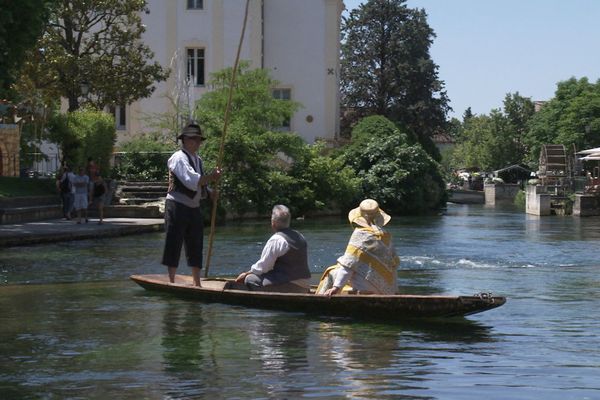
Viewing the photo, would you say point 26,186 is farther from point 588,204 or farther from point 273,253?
point 588,204

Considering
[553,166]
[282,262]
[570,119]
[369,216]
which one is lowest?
[282,262]

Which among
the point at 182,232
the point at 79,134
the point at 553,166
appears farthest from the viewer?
the point at 553,166

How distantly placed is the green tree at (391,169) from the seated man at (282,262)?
36554mm

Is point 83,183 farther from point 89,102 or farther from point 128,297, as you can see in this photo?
point 128,297

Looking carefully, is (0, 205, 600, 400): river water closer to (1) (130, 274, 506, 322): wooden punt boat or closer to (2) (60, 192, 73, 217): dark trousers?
(1) (130, 274, 506, 322): wooden punt boat

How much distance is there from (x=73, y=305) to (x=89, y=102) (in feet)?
95.1

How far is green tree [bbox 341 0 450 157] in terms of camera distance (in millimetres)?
69438

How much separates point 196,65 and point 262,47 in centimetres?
352

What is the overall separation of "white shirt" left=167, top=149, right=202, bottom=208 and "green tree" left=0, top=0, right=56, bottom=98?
1170 centimetres

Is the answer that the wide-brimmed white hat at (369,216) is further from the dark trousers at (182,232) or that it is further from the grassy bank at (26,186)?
the grassy bank at (26,186)

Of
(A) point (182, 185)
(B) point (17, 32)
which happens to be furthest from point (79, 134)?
(A) point (182, 185)

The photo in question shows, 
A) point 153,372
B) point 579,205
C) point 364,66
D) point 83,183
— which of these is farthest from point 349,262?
point 364,66

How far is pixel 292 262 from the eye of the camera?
42.4 feet

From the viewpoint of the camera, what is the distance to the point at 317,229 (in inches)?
1324
